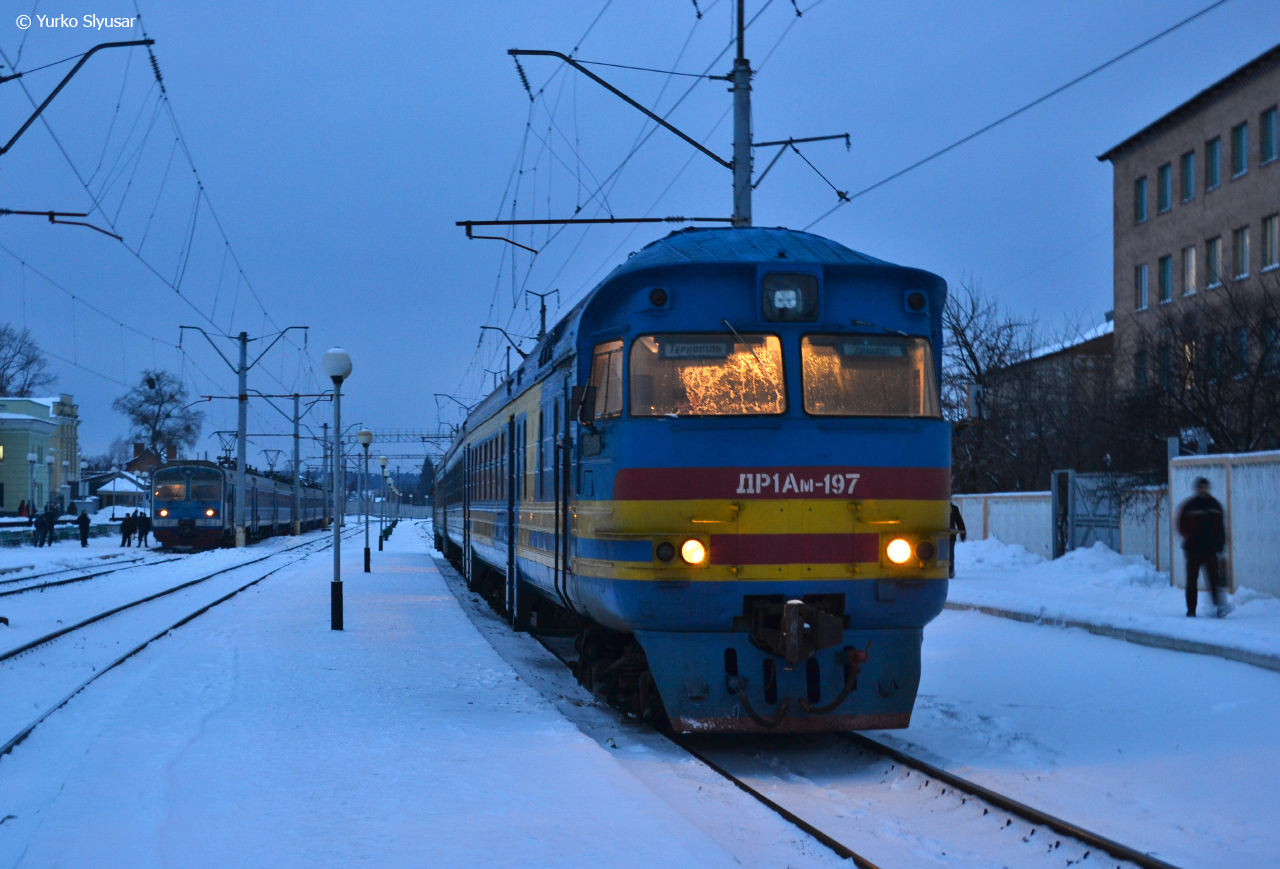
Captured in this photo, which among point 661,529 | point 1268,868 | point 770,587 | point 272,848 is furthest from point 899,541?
point 272,848

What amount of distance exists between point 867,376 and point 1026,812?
123 inches

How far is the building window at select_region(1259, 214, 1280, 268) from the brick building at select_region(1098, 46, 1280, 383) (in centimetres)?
3

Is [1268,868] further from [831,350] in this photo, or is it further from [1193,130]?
[1193,130]

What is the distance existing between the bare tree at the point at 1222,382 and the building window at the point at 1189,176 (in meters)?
15.6

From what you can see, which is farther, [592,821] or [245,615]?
[245,615]

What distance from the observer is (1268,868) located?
226 inches

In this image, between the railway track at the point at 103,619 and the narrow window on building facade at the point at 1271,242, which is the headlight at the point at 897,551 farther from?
the narrow window on building facade at the point at 1271,242

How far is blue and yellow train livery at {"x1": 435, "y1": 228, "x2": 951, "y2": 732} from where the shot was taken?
26.1ft

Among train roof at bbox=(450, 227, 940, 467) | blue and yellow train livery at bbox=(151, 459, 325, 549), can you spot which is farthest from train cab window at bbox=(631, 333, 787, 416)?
blue and yellow train livery at bbox=(151, 459, 325, 549)

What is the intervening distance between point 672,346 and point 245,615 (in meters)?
12.3

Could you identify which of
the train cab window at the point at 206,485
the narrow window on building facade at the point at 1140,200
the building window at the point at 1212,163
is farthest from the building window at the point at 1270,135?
the train cab window at the point at 206,485

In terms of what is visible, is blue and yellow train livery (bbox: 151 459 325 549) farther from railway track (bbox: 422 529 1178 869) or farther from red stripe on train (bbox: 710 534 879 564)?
red stripe on train (bbox: 710 534 879 564)

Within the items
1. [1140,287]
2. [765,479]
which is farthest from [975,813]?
[1140,287]

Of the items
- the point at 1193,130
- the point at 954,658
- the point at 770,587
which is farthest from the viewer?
the point at 1193,130
